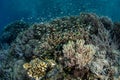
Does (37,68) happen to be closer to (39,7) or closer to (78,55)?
(78,55)

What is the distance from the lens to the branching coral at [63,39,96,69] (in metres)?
5.33

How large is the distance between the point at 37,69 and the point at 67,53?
80 cm

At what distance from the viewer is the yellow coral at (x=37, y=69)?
550cm

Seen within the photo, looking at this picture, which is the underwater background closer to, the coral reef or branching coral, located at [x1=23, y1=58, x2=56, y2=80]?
branching coral, located at [x1=23, y1=58, x2=56, y2=80]

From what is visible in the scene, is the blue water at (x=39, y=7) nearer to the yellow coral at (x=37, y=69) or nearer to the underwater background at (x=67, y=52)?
the underwater background at (x=67, y=52)

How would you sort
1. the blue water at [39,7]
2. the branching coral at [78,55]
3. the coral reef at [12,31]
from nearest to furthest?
1. the branching coral at [78,55]
2. the coral reef at [12,31]
3. the blue water at [39,7]

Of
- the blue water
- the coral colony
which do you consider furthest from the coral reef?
the blue water

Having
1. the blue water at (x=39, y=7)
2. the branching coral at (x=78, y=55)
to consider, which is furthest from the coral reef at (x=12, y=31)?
the blue water at (x=39, y=7)

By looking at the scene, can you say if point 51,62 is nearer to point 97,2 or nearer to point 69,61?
point 69,61

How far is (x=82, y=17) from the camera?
331 inches

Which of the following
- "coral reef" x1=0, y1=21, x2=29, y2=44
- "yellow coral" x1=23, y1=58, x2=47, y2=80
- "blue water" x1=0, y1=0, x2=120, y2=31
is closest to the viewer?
"yellow coral" x1=23, y1=58, x2=47, y2=80

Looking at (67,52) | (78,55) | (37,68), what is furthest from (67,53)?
(37,68)

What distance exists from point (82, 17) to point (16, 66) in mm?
3075

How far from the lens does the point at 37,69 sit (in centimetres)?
553
